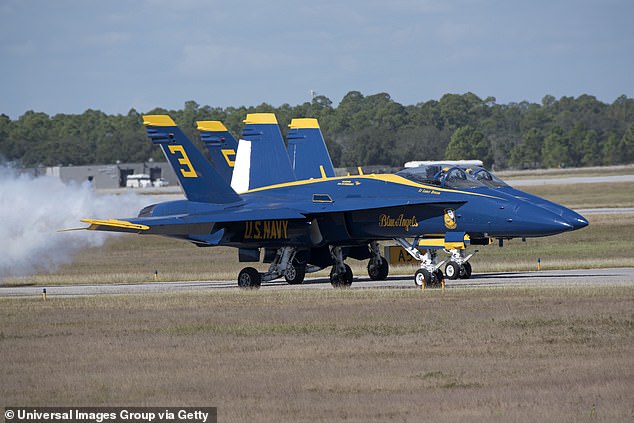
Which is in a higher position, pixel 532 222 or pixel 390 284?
pixel 532 222

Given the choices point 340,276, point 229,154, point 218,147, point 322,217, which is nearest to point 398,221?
point 322,217

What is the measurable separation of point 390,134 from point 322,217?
98.7m

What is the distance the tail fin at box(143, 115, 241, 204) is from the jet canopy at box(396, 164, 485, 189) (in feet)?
17.0

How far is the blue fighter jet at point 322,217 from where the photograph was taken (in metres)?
26.2

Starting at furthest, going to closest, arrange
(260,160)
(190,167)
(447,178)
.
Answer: (260,160), (190,167), (447,178)

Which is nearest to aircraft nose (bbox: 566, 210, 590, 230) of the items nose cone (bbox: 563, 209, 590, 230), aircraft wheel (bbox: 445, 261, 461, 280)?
nose cone (bbox: 563, 209, 590, 230)

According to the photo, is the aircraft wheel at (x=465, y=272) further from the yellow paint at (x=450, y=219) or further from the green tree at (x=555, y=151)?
the green tree at (x=555, y=151)

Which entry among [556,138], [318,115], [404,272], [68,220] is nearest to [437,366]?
[404,272]

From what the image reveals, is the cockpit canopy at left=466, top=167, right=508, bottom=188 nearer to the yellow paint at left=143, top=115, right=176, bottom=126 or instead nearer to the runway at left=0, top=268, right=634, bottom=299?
the runway at left=0, top=268, right=634, bottom=299

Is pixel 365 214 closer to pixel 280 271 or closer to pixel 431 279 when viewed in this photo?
pixel 431 279

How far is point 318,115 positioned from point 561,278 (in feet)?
437

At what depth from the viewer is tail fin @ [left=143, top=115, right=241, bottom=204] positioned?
29.2 metres

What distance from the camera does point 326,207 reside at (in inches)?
1098

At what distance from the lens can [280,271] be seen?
2938 centimetres
